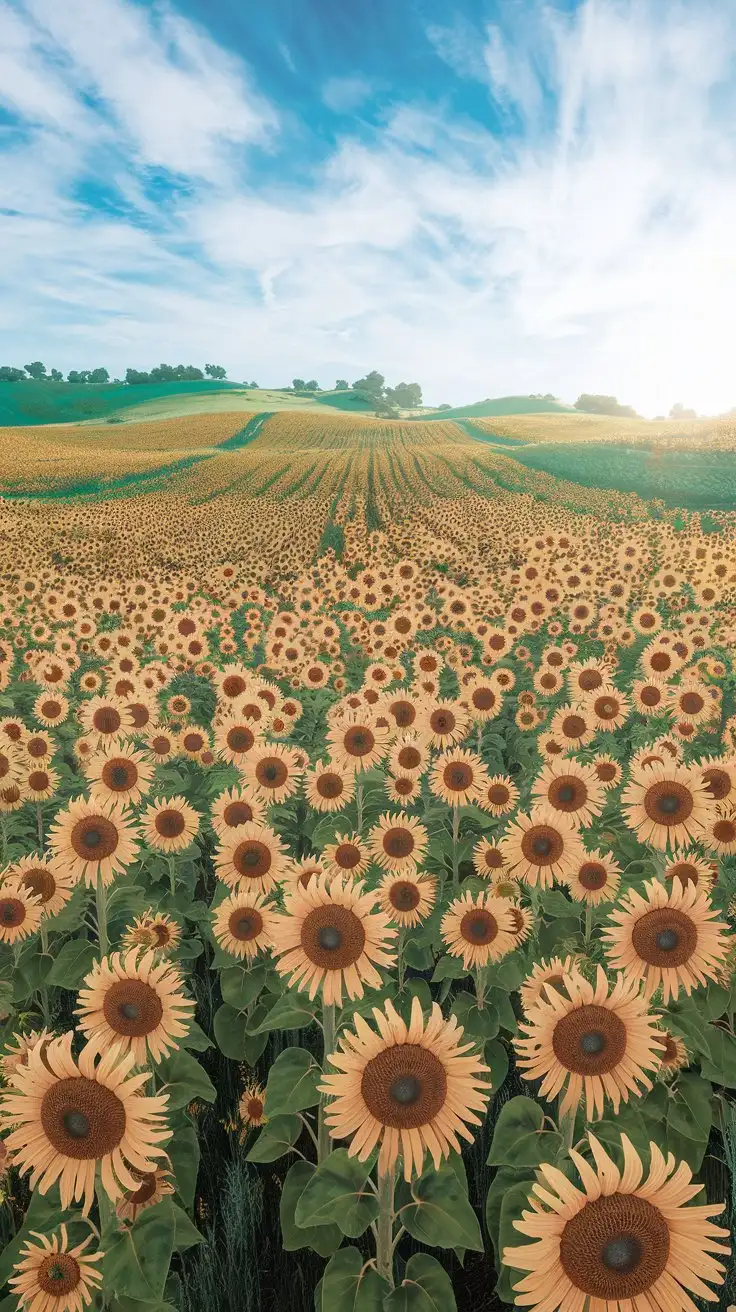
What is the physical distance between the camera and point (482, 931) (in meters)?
4.29

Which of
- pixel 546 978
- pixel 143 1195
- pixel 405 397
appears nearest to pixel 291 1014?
pixel 143 1195

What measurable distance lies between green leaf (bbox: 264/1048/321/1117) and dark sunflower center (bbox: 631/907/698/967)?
164cm

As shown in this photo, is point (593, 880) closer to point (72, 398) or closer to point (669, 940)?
point (669, 940)

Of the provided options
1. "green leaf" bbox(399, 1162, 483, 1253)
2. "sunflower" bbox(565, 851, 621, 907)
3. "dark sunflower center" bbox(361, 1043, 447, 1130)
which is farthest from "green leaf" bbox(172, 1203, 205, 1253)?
"sunflower" bbox(565, 851, 621, 907)

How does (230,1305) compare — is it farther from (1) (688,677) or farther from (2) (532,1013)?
(1) (688,677)

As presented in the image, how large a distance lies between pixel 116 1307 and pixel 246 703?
488 cm

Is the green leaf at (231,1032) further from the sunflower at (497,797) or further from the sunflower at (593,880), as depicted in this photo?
the sunflower at (497,797)

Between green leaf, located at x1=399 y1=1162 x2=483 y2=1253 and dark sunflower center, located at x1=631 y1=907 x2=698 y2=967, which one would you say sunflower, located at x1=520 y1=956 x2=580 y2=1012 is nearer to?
dark sunflower center, located at x1=631 y1=907 x2=698 y2=967

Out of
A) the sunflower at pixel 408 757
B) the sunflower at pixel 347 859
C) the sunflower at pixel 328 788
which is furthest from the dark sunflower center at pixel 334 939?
the sunflower at pixel 408 757

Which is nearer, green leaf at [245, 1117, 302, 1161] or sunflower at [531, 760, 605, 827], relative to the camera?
green leaf at [245, 1117, 302, 1161]

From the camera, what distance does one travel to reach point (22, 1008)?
504 centimetres

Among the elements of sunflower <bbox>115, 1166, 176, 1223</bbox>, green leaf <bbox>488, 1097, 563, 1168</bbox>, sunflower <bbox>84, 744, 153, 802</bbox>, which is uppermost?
sunflower <bbox>84, 744, 153, 802</bbox>

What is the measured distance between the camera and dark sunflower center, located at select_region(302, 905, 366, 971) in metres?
3.12

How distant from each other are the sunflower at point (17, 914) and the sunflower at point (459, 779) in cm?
310
